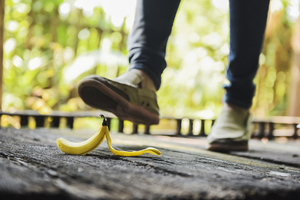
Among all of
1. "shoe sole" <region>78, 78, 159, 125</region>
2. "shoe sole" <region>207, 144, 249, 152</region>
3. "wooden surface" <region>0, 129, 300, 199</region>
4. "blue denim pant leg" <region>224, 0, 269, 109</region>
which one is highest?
"blue denim pant leg" <region>224, 0, 269, 109</region>

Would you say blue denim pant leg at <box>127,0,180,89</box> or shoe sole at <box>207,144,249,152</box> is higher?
blue denim pant leg at <box>127,0,180,89</box>

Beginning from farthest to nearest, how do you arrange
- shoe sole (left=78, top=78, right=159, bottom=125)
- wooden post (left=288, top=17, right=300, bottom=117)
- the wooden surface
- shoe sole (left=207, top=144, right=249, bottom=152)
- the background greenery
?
the background greenery < wooden post (left=288, top=17, right=300, bottom=117) < shoe sole (left=207, top=144, right=249, bottom=152) < shoe sole (left=78, top=78, right=159, bottom=125) < the wooden surface

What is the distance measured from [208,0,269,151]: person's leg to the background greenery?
264 cm

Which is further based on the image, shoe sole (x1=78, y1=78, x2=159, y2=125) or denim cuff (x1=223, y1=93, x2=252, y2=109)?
denim cuff (x1=223, y1=93, x2=252, y2=109)

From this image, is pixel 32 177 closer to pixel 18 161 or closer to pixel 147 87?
pixel 18 161

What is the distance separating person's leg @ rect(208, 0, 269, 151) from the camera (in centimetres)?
93

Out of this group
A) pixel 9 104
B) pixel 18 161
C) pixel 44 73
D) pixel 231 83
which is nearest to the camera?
pixel 18 161

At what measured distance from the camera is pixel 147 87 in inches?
36.7

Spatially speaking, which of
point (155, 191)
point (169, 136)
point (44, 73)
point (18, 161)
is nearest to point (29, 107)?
point (44, 73)

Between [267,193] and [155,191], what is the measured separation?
0.53 feet

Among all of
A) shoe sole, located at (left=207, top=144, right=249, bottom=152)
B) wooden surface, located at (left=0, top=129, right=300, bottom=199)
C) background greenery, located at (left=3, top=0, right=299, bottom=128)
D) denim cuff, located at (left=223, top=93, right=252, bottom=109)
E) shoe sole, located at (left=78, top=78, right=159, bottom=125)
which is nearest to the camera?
wooden surface, located at (left=0, top=129, right=300, bottom=199)

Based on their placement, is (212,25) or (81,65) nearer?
(81,65)

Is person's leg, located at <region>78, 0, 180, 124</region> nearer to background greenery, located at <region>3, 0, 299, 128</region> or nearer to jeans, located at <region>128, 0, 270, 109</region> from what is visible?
jeans, located at <region>128, 0, 270, 109</region>

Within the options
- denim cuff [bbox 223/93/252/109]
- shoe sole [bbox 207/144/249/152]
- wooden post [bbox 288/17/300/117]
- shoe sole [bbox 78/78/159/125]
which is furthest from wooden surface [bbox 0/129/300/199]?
wooden post [bbox 288/17/300/117]
